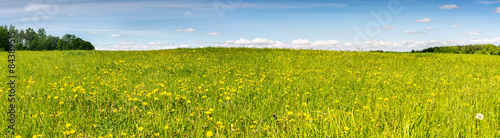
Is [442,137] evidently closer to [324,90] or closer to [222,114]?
[222,114]

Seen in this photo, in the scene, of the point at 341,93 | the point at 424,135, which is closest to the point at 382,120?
the point at 424,135

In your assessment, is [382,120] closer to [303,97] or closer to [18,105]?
[303,97]

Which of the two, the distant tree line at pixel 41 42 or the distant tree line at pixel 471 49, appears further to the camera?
the distant tree line at pixel 41 42

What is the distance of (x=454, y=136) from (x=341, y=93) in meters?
2.87

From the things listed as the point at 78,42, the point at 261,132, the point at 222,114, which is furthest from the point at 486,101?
the point at 78,42

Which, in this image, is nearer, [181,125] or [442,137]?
[442,137]

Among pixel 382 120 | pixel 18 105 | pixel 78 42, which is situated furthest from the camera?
pixel 78 42

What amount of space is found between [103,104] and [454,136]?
16.7ft

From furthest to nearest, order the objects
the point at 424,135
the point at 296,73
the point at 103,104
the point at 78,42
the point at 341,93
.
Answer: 1. the point at 78,42
2. the point at 296,73
3. the point at 341,93
4. the point at 103,104
5. the point at 424,135

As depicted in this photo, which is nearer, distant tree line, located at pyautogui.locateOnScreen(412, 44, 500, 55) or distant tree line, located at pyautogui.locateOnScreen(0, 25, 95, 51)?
distant tree line, located at pyautogui.locateOnScreen(412, 44, 500, 55)

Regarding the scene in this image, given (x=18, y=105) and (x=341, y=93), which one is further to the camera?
(x=341, y=93)

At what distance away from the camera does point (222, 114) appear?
4.14 meters

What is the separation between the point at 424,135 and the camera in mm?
2955

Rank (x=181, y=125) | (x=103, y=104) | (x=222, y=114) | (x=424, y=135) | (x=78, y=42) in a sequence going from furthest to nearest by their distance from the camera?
(x=78, y=42), (x=103, y=104), (x=222, y=114), (x=181, y=125), (x=424, y=135)
